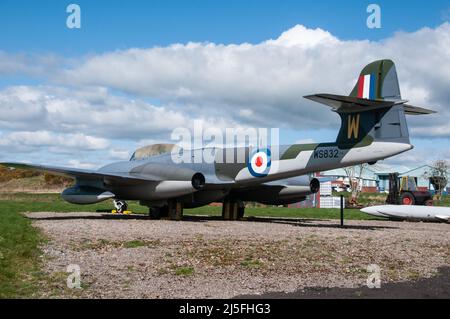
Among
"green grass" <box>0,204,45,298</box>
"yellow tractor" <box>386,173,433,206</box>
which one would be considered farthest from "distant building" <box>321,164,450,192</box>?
"green grass" <box>0,204,45,298</box>

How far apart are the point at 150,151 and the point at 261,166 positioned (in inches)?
242

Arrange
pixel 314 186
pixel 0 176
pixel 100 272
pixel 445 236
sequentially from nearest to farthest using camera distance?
pixel 100 272, pixel 445 236, pixel 314 186, pixel 0 176

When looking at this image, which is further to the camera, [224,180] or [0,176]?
[0,176]

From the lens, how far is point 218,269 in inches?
348

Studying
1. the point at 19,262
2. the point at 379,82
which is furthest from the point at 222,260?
the point at 379,82

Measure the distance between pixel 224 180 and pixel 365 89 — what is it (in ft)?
22.3

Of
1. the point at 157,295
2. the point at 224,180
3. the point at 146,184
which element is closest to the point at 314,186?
the point at 224,180

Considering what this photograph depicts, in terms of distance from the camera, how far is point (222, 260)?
9781 millimetres

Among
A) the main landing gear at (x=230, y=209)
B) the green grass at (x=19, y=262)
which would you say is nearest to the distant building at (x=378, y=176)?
the main landing gear at (x=230, y=209)

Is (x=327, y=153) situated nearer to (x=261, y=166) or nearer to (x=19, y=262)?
(x=261, y=166)

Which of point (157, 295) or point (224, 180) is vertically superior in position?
point (224, 180)

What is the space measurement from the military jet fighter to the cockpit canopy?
5 centimetres
